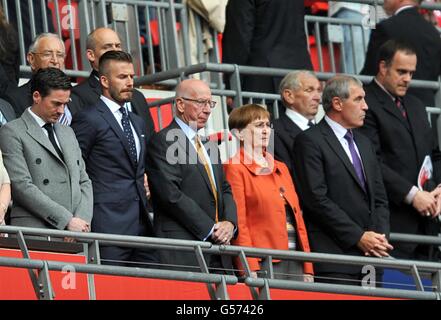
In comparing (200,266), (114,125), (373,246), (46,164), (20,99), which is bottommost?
(373,246)

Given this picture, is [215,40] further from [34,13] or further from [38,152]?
[38,152]

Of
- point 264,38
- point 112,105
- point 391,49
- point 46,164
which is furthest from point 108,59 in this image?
point 391,49

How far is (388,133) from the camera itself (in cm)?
1538

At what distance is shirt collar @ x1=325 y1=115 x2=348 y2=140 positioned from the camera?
47.4 feet

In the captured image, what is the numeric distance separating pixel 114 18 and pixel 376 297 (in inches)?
215

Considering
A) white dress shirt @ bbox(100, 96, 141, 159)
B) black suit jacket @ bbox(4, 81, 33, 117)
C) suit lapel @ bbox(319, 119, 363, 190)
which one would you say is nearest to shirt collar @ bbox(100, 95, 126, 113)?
white dress shirt @ bbox(100, 96, 141, 159)

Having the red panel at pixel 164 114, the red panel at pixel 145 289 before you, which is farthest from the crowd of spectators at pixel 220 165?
the red panel at pixel 164 114

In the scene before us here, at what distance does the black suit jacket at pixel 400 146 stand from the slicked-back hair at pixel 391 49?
26 cm

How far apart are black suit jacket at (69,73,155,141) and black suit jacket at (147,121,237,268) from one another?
58 centimetres

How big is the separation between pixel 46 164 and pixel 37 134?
0.80ft

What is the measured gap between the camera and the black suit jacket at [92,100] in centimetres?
1402

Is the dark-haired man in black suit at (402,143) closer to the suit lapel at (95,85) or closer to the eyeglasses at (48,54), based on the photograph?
the suit lapel at (95,85)

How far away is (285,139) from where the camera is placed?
14.5 metres

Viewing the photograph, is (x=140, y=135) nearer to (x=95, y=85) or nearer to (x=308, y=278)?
(x=95, y=85)
